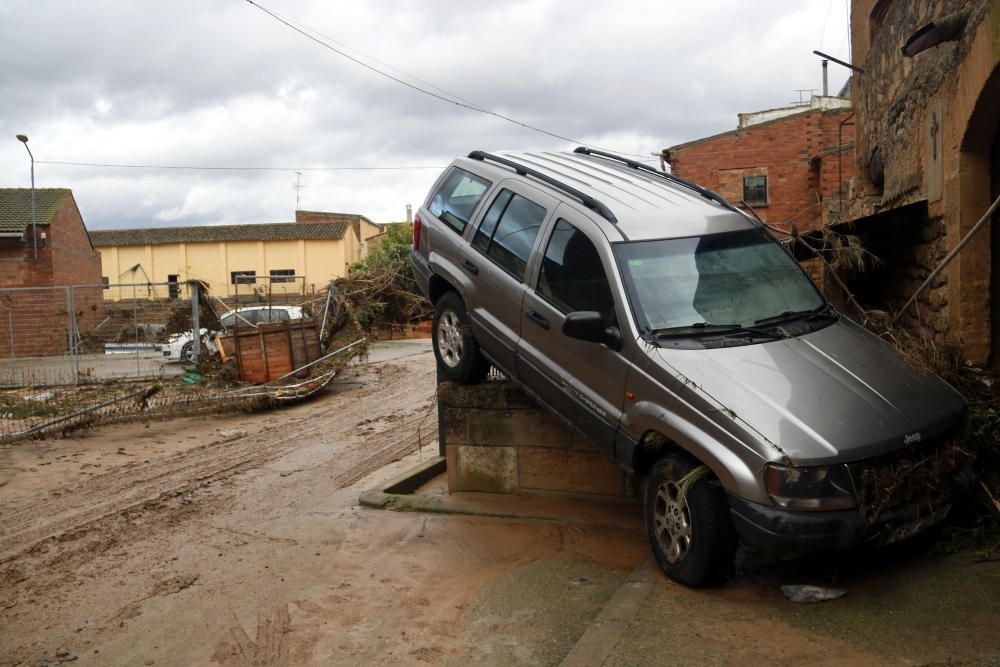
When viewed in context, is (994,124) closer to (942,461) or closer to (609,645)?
(942,461)

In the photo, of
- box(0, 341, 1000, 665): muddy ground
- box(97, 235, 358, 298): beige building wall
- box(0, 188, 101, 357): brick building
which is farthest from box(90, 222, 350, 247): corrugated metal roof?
box(0, 341, 1000, 665): muddy ground

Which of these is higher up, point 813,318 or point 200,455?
point 813,318

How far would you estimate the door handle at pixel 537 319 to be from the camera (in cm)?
611

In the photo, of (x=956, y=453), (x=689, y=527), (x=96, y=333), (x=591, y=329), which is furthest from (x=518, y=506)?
(x=96, y=333)

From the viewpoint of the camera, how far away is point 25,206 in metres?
32.0

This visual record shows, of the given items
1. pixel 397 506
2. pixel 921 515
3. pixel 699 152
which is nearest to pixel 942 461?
pixel 921 515

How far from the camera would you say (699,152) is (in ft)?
91.6

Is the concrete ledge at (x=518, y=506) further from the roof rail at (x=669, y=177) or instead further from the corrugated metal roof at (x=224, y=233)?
the corrugated metal roof at (x=224, y=233)

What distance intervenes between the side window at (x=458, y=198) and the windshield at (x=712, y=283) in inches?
79.1

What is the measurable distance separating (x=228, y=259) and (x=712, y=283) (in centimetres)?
4701

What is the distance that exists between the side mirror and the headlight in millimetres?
1379

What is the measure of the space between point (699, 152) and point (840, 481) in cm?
2499

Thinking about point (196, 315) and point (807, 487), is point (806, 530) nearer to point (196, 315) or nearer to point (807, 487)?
point (807, 487)

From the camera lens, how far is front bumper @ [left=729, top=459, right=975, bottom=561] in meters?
4.30
